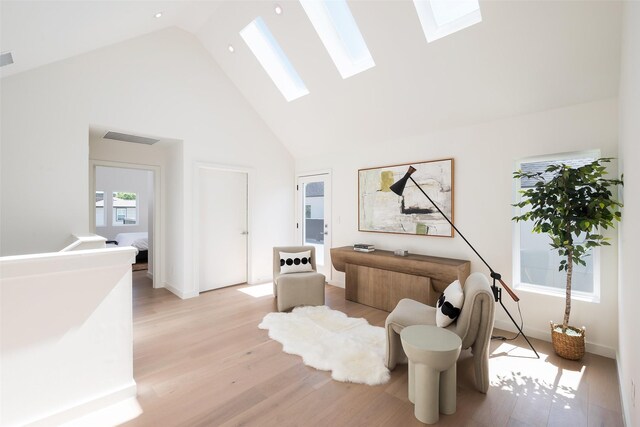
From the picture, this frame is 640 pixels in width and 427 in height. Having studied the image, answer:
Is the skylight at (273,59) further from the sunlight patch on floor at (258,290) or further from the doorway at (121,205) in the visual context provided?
the doorway at (121,205)

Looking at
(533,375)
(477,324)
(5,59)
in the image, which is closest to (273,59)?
(5,59)

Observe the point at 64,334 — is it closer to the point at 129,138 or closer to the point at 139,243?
the point at 129,138

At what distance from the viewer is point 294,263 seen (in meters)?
3.96

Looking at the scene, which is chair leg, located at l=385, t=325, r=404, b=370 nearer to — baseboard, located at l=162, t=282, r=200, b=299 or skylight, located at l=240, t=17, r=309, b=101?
baseboard, located at l=162, t=282, r=200, b=299

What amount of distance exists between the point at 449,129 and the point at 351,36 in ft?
5.45

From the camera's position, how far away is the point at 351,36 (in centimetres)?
344

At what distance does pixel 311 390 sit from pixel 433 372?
888 mm

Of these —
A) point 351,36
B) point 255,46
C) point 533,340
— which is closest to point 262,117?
point 255,46

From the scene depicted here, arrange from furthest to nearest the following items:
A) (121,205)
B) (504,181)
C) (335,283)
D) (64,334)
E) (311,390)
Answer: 1. (121,205)
2. (335,283)
3. (504,181)
4. (311,390)
5. (64,334)

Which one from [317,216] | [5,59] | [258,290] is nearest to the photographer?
[5,59]

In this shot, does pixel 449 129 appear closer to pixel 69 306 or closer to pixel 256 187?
pixel 256 187

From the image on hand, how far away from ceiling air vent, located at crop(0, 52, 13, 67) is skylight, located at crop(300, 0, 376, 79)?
2.69 metres

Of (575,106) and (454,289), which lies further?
(575,106)

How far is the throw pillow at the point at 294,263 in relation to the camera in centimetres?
393
